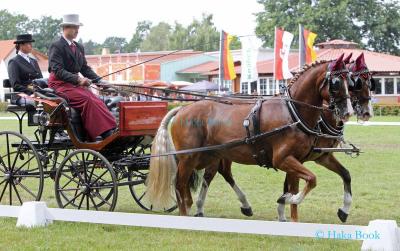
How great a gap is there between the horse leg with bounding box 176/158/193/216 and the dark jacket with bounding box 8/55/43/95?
89.3 inches

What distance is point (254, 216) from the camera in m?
8.17

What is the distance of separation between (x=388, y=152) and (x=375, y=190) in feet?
18.1

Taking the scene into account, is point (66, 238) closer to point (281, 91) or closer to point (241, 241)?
point (241, 241)

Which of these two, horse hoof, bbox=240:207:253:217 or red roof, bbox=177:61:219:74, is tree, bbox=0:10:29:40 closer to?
red roof, bbox=177:61:219:74

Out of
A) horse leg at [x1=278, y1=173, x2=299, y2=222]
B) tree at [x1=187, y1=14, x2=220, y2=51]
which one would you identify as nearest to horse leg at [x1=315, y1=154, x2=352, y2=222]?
horse leg at [x1=278, y1=173, x2=299, y2=222]

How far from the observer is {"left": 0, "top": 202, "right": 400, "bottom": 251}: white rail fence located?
5531 mm

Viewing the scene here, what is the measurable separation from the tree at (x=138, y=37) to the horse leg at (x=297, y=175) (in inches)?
4591

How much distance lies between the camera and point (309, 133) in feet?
23.3

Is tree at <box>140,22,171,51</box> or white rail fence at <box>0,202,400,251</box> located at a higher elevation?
tree at <box>140,22,171,51</box>

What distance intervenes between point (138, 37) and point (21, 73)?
12034 cm

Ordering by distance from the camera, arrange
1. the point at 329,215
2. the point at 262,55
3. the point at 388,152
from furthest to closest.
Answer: the point at 262,55, the point at 388,152, the point at 329,215

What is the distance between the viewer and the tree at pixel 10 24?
99.8 m

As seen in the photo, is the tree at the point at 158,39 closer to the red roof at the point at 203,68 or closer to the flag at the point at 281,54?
the red roof at the point at 203,68

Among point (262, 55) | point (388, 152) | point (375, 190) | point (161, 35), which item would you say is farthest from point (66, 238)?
point (161, 35)
